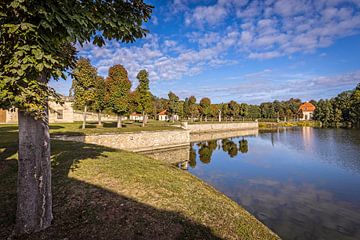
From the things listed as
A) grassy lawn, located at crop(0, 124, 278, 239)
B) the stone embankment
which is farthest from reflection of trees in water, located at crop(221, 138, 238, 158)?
grassy lawn, located at crop(0, 124, 278, 239)

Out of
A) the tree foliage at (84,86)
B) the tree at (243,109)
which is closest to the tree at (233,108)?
the tree at (243,109)

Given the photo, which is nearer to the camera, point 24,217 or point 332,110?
point 24,217

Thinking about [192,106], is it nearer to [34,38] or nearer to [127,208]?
[127,208]

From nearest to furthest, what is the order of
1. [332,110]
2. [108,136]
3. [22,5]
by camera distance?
1. [22,5]
2. [108,136]
3. [332,110]

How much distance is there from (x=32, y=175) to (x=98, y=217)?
5.39 ft

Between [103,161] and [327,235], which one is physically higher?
[103,161]

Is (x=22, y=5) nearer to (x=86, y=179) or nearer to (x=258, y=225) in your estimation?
(x=86, y=179)

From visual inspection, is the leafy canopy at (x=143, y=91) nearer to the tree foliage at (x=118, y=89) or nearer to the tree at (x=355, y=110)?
the tree foliage at (x=118, y=89)

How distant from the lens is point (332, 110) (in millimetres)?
71875

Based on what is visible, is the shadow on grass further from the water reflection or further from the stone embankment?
the stone embankment

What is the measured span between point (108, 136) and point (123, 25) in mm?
16663

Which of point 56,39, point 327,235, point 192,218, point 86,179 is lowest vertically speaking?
point 327,235

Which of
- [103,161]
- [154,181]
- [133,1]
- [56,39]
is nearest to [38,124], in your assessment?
[56,39]

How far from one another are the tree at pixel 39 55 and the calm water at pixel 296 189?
716 cm
